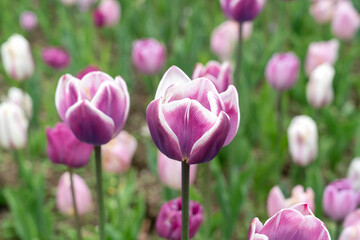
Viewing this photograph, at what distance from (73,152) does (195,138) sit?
1.73ft

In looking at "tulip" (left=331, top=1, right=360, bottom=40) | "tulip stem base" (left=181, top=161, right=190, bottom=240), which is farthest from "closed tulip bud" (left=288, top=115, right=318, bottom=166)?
"tulip" (left=331, top=1, right=360, bottom=40)

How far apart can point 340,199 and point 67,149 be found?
0.60 meters

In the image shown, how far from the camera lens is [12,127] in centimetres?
170

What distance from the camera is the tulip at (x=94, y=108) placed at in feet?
2.81

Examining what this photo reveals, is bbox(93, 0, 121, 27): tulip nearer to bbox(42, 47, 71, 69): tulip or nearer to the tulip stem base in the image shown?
bbox(42, 47, 71, 69): tulip

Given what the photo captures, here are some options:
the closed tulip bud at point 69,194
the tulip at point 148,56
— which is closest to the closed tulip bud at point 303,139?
the closed tulip bud at point 69,194

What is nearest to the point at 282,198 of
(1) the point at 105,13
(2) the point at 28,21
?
(1) the point at 105,13

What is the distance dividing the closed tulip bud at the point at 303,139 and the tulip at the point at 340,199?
39cm

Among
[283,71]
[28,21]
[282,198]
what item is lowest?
[282,198]

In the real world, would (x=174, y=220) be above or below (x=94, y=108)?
below

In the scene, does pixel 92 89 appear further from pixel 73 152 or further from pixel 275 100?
pixel 275 100

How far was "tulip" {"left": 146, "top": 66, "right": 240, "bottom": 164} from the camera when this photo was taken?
667mm

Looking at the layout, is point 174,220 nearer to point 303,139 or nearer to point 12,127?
point 303,139

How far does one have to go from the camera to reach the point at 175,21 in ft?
10.6
